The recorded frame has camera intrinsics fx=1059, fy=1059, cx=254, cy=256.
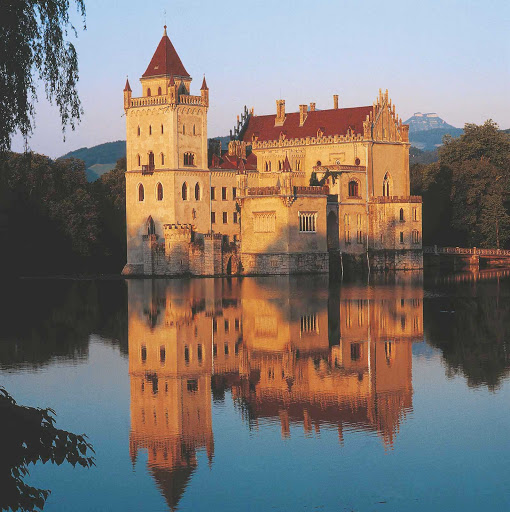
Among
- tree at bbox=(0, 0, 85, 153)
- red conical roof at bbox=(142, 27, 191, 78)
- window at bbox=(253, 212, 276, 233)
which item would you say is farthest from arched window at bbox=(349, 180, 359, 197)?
tree at bbox=(0, 0, 85, 153)

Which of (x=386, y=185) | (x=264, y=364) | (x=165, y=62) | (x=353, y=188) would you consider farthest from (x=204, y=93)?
(x=264, y=364)

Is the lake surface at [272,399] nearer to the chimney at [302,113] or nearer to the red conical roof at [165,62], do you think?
the red conical roof at [165,62]

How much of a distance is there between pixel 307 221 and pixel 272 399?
55.4m

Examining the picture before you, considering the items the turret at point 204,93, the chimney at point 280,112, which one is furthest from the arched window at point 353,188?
the turret at point 204,93

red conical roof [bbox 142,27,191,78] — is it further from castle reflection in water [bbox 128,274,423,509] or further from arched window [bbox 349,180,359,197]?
castle reflection in water [bbox 128,274,423,509]

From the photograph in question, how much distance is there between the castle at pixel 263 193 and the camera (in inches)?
3396

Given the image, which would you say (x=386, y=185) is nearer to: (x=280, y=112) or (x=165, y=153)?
(x=280, y=112)

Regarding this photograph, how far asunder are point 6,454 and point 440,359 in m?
25.9

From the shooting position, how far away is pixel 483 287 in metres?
73.1


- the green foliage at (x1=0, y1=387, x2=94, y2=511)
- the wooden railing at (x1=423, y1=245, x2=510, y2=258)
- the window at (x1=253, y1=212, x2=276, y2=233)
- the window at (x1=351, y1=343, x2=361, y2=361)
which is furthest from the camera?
the wooden railing at (x1=423, y1=245, x2=510, y2=258)

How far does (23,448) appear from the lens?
1717 centimetres

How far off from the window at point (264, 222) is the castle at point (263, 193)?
0.10m

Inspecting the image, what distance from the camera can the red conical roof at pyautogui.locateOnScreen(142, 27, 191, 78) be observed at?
89.1m

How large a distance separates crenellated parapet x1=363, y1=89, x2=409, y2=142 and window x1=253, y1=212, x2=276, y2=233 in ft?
43.3
